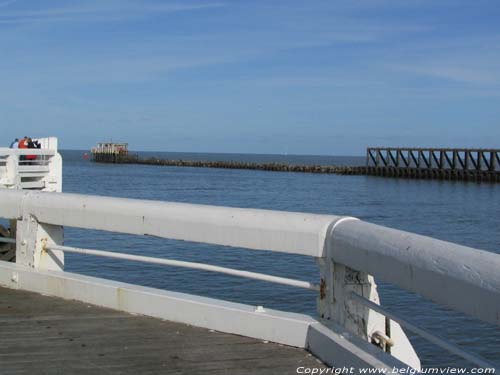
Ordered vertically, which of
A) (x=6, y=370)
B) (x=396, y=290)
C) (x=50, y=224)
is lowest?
(x=396, y=290)

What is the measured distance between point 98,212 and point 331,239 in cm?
188

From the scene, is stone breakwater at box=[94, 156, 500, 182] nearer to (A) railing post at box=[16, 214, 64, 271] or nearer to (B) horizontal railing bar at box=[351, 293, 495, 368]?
(A) railing post at box=[16, 214, 64, 271]

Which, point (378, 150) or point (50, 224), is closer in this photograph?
point (50, 224)

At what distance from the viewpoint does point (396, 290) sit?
15695 millimetres

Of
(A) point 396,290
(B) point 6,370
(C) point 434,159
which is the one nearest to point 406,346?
(B) point 6,370

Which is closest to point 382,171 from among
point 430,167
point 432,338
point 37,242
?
point 430,167

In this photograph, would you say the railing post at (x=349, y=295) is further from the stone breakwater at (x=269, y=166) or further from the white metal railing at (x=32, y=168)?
the stone breakwater at (x=269, y=166)

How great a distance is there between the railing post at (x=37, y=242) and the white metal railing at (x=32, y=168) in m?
7.27

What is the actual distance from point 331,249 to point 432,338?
979 mm

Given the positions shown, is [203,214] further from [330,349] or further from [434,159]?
[434,159]

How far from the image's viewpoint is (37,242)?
542 centimetres

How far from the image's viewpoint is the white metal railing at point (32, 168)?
496 inches

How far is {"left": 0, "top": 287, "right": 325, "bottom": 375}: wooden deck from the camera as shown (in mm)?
3740

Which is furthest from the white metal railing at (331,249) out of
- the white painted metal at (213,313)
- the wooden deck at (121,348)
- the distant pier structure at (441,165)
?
the distant pier structure at (441,165)
